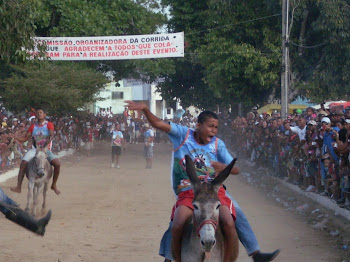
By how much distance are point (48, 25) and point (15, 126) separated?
Answer: 27.1 ft

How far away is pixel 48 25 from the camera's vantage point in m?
29.9

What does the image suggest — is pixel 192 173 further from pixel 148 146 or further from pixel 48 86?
pixel 48 86

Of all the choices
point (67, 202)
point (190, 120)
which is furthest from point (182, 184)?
point (190, 120)

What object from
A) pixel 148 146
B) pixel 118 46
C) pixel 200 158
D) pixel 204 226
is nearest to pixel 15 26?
pixel 200 158

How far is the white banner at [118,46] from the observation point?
27.8m

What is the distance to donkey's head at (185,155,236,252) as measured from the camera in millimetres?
5892

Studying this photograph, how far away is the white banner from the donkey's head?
71.3 feet

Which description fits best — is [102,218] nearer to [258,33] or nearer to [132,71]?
[258,33]

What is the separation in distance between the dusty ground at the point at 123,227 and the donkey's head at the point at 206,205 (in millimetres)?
3664

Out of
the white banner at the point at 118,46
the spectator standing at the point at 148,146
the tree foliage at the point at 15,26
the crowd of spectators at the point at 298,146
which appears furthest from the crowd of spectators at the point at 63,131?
the white banner at the point at 118,46

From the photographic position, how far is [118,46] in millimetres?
27953

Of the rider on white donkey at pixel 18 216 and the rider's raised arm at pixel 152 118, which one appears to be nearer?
the rider's raised arm at pixel 152 118

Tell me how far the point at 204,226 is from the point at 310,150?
9974 millimetres

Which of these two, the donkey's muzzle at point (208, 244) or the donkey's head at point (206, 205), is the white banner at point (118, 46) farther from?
the donkey's muzzle at point (208, 244)
